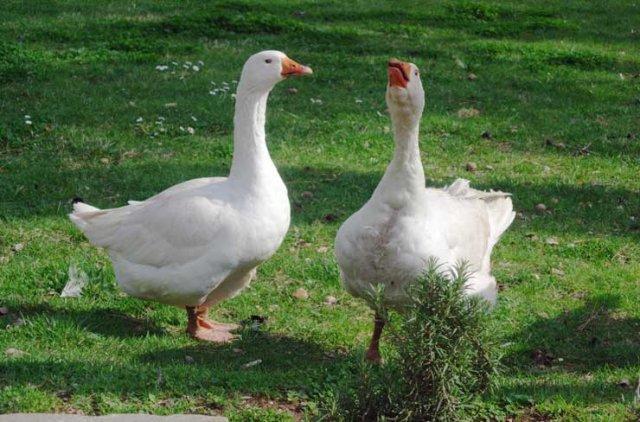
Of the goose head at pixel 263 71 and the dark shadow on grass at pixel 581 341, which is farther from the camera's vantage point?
the goose head at pixel 263 71

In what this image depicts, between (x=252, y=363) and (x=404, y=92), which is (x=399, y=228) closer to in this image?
(x=404, y=92)

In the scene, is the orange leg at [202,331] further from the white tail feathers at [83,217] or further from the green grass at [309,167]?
the white tail feathers at [83,217]

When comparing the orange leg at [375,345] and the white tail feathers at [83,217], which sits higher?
the white tail feathers at [83,217]

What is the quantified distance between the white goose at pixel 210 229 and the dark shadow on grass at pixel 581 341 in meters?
1.83

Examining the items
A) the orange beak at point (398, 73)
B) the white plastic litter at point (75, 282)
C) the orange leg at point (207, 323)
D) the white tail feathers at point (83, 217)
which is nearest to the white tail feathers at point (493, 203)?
the orange beak at point (398, 73)

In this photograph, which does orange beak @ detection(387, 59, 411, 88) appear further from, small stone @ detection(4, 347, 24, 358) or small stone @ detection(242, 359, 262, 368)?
small stone @ detection(4, 347, 24, 358)

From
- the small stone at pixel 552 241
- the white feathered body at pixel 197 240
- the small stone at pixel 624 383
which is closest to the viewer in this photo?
the small stone at pixel 624 383

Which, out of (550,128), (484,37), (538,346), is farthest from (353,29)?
(538,346)

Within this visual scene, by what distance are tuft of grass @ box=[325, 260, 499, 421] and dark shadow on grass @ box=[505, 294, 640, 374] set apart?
1.47m

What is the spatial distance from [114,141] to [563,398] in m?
5.98

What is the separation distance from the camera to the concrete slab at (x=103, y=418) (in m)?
4.55

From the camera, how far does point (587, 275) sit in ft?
24.8

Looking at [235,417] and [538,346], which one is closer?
[235,417]

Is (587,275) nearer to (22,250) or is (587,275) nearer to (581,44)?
(22,250)
